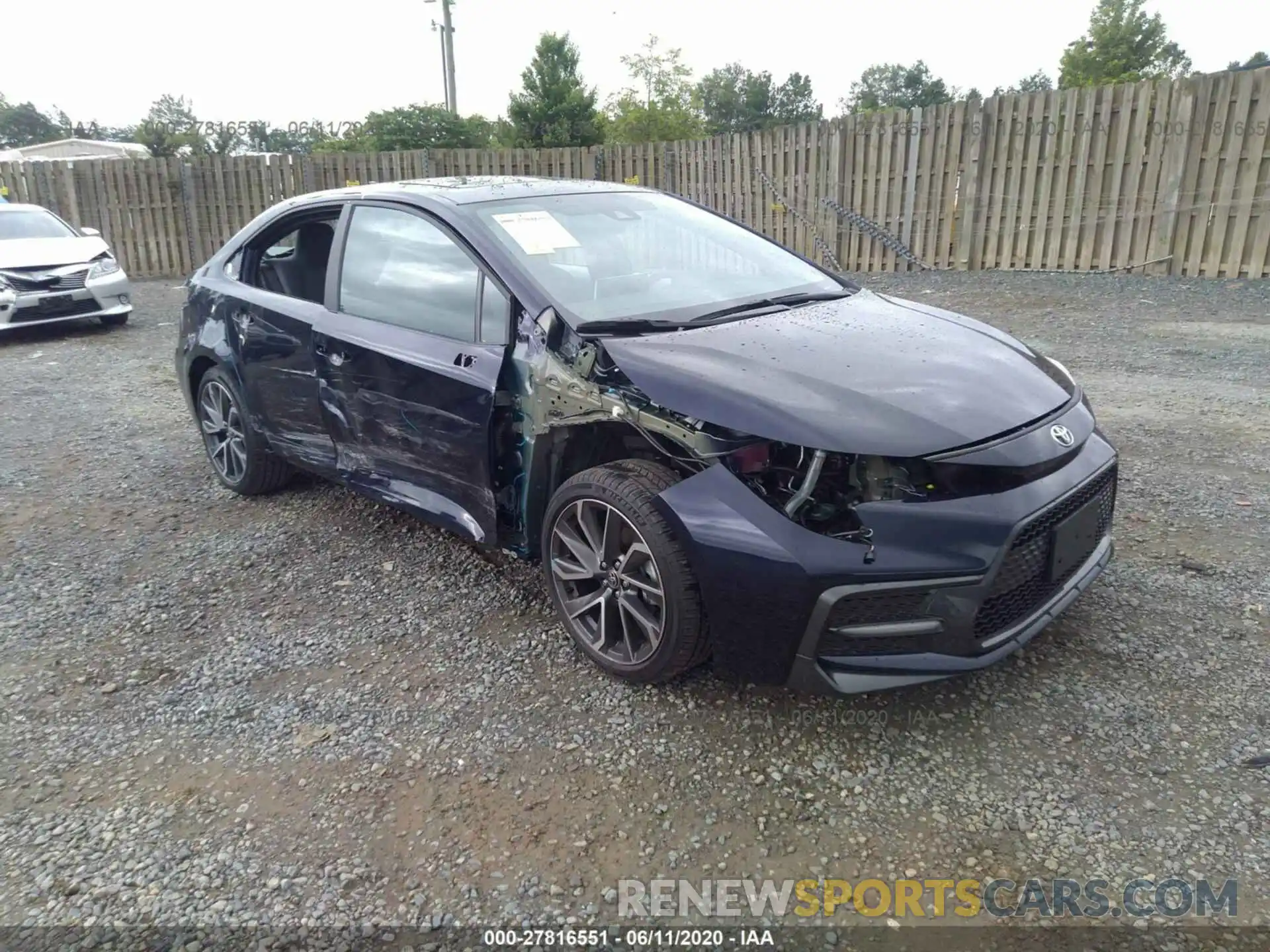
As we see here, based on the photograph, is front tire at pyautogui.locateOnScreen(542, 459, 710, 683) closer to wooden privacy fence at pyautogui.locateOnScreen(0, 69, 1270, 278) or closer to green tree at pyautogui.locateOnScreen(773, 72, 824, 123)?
wooden privacy fence at pyautogui.locateOnScreen(0, 69, 1270, 278)

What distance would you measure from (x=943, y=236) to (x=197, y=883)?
1135 centimetres

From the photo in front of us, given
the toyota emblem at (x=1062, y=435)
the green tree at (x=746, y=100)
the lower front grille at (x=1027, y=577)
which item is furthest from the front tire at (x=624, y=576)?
the green tree at (x=746, y=100)

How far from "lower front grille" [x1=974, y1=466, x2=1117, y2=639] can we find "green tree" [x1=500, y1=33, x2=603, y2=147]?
2737 centimetres

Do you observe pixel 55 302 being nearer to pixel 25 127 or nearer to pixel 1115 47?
pixel 1115 47

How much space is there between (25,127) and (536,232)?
300 ft

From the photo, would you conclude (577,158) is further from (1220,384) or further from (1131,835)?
(1131,835)

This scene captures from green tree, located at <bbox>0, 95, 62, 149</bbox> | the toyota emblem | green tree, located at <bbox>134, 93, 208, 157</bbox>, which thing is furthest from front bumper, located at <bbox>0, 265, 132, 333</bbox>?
green tree, located at <bbox>0, 95, 62, 149</bbox>

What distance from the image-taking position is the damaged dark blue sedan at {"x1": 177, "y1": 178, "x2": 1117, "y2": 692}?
2.48m

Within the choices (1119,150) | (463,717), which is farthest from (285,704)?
(1119,150)

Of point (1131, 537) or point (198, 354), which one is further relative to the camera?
point (198, 354)

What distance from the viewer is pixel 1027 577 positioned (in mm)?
2588

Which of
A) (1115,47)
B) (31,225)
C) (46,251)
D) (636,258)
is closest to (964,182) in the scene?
(636,258)

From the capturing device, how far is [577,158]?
15891 mm

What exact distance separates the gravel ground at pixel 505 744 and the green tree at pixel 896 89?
7525 cm
